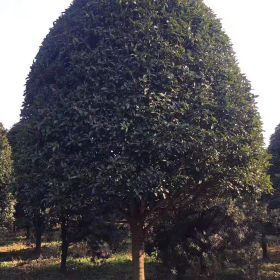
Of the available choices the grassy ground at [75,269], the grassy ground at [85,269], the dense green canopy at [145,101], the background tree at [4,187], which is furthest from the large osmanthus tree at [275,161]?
the background tree at [4,187]

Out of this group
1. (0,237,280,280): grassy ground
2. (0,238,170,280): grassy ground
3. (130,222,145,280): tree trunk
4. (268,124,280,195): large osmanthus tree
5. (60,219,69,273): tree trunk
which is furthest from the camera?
(268,124,280,195): large osmanthus tree

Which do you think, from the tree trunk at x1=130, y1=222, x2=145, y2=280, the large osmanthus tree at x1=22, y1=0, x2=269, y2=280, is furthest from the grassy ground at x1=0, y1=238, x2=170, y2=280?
the large osmanthus tree at x1=22, y1=0, x2=269, y2=280

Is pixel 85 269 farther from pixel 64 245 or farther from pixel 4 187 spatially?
pixel 4 187

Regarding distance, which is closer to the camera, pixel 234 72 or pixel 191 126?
pixel 191 126

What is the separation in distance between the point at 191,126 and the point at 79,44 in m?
2.72

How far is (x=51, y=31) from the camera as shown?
684 cm

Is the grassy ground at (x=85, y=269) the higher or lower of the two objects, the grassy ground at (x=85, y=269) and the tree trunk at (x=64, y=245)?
the lower

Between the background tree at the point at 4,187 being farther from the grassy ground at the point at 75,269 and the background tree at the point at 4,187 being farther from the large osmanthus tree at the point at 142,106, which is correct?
the large osmanthus tree at the point at 142,106

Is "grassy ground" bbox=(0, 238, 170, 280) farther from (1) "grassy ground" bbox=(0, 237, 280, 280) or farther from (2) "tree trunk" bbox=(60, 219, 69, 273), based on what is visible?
(2) "tree trunk" bbox=(60, 219, 69, 273)

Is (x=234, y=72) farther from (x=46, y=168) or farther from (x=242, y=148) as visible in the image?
(x=46, y=168)

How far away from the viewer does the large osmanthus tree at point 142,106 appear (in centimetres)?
538

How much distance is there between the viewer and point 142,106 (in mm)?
5434

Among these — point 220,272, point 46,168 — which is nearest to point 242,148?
point 46,168

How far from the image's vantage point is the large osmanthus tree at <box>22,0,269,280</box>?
5383 millimetres
